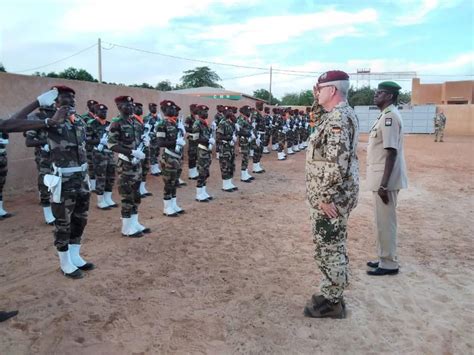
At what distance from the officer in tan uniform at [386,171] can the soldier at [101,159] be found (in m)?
5.07

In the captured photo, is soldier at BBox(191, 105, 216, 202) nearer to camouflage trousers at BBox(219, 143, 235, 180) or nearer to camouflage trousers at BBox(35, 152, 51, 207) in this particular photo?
camouflage trousers at BBox(219, 143, 235, 180)

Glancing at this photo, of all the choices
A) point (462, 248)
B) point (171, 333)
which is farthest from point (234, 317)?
point (462, 248)

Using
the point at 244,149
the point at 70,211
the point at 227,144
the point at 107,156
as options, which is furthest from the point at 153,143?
the point at 70,211

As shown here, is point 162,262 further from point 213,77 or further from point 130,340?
point 213,77

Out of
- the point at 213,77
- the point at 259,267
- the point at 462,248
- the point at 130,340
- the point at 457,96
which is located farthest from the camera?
the point at 213,77

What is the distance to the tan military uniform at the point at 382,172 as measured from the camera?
13.5 ft

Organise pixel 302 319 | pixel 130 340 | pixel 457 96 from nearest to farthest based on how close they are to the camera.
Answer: pixel 130 340 → pixel 302 319 → pixel 457 96

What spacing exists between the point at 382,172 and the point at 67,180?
3339 mm

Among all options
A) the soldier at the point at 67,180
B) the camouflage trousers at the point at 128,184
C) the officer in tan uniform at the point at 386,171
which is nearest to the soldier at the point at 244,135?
the camouflage trousers at the point at 128,184

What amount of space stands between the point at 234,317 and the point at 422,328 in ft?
5.13

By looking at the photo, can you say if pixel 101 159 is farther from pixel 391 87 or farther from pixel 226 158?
pixel 391 87

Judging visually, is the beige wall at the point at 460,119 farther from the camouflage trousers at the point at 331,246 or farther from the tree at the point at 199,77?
the camouflage trousers at the point at 331,246

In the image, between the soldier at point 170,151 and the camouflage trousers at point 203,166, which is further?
the camouflage trousers at point 203,166

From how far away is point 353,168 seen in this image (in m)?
3.17
